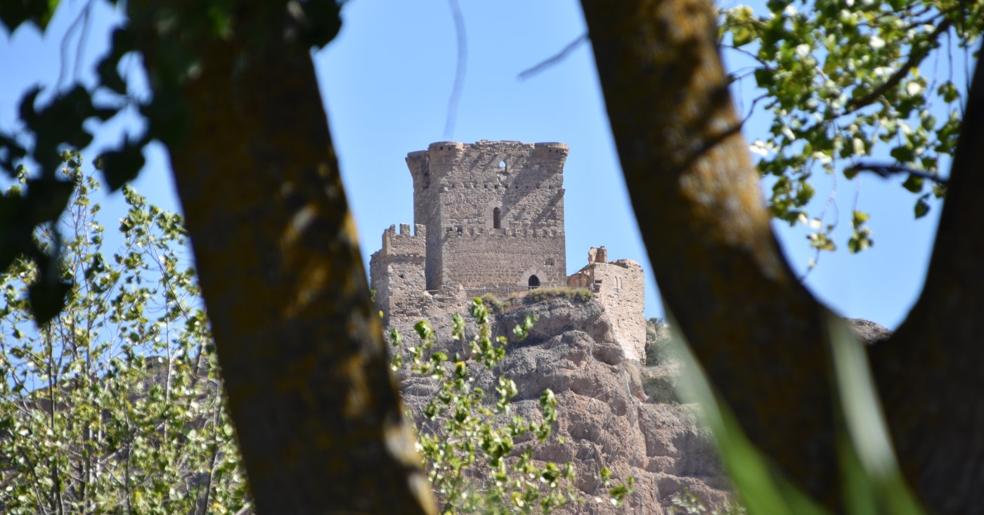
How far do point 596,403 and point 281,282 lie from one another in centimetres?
3736

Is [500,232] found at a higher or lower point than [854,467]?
higher

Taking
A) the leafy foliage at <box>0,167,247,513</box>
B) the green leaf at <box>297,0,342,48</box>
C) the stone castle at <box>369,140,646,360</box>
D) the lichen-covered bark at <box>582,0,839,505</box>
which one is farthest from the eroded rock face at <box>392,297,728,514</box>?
the lichen-covered bark at <box>582,0,839,505</box>

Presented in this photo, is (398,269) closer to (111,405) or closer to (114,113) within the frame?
(111,405)

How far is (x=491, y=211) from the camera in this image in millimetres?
49000

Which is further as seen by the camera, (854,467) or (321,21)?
(321,21)

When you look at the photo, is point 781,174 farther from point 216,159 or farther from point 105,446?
point 105,446

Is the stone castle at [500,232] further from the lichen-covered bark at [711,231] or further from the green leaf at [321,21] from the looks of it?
the lichen-covered bark at [711,231]

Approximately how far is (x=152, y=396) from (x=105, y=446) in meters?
1.11

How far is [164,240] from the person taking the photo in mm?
13102

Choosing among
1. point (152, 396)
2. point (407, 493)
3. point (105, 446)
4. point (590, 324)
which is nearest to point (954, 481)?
point (407, 493)

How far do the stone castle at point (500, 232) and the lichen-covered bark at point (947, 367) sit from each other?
4268cm

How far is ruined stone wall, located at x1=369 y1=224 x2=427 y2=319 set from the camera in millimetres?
43594

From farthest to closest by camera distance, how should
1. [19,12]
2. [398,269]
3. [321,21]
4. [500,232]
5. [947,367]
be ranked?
[500,232], [398,269], [321,21], [19,12], [947,367]

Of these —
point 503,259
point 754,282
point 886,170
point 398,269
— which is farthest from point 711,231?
point 503,259
